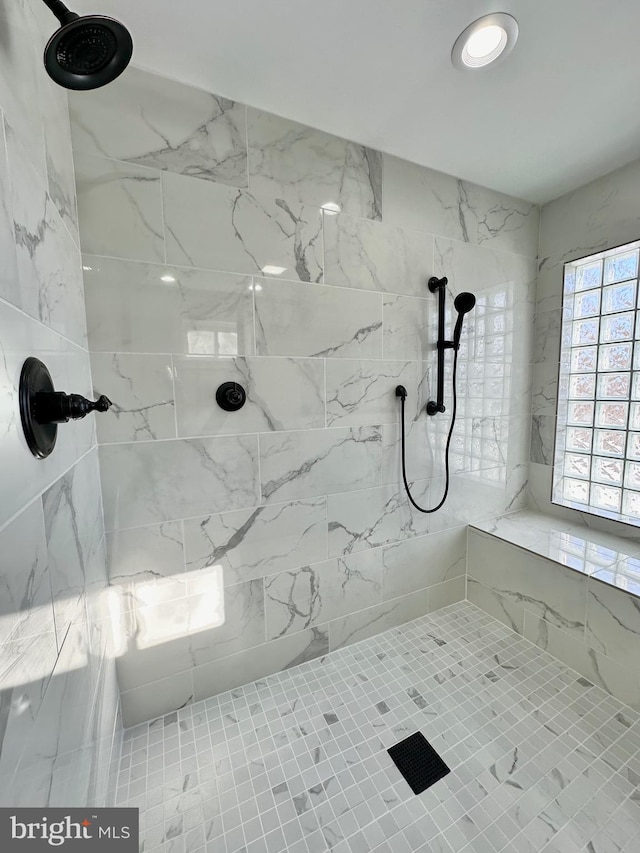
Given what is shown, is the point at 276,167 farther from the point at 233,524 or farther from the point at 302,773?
the point at 302,773

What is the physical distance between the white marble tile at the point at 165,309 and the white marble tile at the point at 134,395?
0.15 feet

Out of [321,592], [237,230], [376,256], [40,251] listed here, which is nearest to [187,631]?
[321,592]

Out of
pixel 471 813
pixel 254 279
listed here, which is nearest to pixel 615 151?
pixel 254 279

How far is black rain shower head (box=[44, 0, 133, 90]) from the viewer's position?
0.56 metres

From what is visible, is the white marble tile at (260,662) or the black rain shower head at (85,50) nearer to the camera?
the black rain shower head at (85,50)

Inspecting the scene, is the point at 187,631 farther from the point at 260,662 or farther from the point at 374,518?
the point at 374,518

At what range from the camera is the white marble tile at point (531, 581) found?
148 centimetres

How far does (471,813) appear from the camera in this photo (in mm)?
978

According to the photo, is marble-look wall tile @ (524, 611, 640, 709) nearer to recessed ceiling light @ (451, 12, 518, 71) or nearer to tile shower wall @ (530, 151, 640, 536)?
tile shower wall @ (530, 151, 640, 536)

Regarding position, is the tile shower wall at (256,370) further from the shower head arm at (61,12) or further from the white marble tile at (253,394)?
the shower head arm at (61,12)

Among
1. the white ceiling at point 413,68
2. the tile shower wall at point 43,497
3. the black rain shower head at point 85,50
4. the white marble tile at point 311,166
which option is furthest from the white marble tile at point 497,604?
the black rain shower head at point 85,50

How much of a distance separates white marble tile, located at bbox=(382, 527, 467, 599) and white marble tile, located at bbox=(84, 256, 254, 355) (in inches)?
49.4

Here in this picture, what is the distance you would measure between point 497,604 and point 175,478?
1.77 m

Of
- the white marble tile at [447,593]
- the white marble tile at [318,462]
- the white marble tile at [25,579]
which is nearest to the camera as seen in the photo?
the white marble tile at [25,579]
